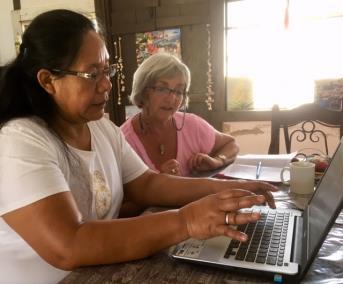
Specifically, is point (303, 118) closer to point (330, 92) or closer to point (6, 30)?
point (330, 92)

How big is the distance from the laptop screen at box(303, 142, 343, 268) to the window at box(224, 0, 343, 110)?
6.83ft

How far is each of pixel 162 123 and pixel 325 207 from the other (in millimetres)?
1137

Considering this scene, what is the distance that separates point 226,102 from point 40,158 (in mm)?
2413

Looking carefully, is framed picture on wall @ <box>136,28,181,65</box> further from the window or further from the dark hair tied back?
the dark hair tied back

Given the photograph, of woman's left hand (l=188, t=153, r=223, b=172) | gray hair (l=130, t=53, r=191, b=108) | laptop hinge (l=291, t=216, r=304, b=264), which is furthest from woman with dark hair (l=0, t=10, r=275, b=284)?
gray hair (l=130, t=53, r=191, b=108)

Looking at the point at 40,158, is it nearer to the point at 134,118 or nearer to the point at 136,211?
the point at 136,211

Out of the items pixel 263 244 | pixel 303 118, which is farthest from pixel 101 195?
pixel 303 118

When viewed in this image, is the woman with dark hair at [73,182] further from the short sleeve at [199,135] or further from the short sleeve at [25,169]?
the short sleeve at [199,135]

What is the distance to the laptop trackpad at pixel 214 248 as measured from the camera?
71 centimetres

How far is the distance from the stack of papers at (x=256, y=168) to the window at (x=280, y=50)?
1455 mm

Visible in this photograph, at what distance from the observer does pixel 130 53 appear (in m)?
3.24

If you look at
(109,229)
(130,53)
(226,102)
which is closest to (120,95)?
(130,53)

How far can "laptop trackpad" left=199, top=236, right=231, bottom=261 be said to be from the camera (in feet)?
2.34

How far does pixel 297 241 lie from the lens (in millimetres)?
766
